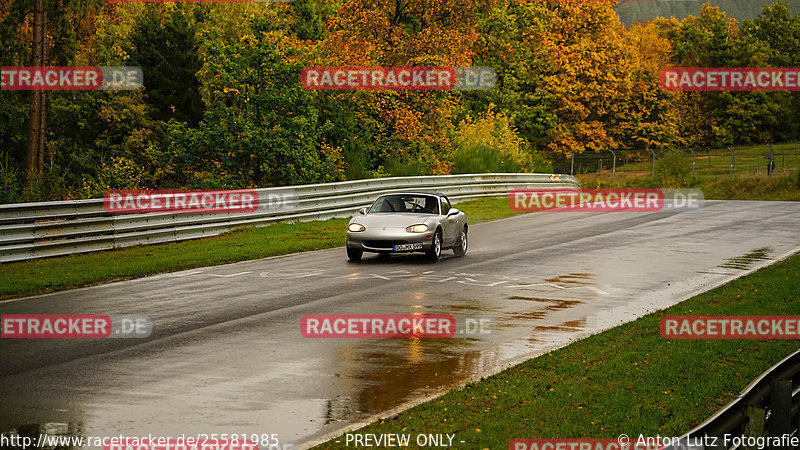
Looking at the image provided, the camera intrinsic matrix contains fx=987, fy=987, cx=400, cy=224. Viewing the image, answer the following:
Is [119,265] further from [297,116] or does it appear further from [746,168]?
[746,168]

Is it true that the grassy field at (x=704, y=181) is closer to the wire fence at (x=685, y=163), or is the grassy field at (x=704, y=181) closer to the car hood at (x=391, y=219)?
the wire fence at (x=685, y=163)

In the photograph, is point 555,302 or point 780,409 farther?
point 555,302

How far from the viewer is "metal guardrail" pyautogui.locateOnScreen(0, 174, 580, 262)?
19047 millimetres

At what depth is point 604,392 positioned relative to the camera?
914 centimetres

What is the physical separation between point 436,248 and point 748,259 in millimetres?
6899

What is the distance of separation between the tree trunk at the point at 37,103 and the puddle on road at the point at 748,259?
25.9 meters

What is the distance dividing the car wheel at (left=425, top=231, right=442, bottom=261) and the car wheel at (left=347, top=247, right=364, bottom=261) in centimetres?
140

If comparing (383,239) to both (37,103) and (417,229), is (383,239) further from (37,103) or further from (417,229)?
(37,103)
